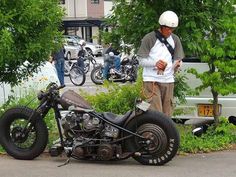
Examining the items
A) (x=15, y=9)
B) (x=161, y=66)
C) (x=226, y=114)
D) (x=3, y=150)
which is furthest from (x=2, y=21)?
(x=226, y=114)

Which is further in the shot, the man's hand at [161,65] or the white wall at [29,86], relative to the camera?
the white wall at [29,86]

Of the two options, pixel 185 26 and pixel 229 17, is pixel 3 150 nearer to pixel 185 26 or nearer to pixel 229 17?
pixel 185 26

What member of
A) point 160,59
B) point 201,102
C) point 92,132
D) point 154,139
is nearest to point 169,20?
point 160,59

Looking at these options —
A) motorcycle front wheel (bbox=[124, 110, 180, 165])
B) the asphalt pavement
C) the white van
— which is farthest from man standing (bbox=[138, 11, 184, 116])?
the white van

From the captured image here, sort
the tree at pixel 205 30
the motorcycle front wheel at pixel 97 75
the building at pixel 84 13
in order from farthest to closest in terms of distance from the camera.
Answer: the building at pixel 84 13 < the motorcycle front wheel at pixel 97 75 < the tree at pixel 205 30

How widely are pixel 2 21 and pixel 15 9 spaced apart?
0.29 m

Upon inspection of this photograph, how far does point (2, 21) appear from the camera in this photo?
7.54 metres

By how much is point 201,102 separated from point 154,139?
2.50 meters

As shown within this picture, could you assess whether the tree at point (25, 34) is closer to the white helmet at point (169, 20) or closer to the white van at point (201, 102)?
the white helmet at point (169, 20)

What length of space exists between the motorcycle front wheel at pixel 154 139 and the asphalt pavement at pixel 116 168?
5.0 inches

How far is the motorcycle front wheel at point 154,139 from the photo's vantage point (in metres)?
6.75

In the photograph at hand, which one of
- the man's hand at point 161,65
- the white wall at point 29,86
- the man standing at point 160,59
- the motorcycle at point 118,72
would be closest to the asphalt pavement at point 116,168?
the man standing at point 160,59

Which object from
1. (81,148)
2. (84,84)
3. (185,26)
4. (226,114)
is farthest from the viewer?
(84,84)

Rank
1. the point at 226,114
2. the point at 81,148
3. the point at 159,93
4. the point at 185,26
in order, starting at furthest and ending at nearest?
the point at 226,114 < the point at 185,26 < the point at 159,93 < the point at 81,148
